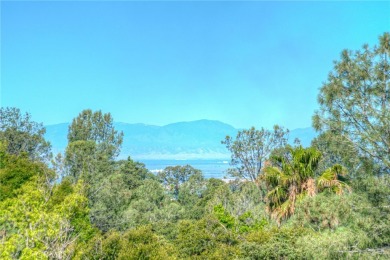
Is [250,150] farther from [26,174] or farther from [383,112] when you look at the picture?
[383,112]

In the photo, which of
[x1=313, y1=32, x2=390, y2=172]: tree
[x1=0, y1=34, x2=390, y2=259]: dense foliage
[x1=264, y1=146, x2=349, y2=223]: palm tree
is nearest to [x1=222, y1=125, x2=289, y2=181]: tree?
[x1=0, y1=34, x2=390, y2=259]: dense foliage

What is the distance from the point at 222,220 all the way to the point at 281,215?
4.42 meters

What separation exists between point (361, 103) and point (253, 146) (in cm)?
2061

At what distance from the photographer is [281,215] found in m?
14.5

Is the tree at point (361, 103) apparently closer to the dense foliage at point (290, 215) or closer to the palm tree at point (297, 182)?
the dense foliage at point (290, 215)

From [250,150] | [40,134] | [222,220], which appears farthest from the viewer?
[40,134]

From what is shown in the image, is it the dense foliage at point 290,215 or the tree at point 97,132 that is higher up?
the tree at point 97,132

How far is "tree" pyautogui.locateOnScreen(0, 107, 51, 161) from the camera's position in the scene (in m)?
38.8

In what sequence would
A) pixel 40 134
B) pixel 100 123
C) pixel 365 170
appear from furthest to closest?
pixel 100 123
pixel 40 134
pixel 365 170

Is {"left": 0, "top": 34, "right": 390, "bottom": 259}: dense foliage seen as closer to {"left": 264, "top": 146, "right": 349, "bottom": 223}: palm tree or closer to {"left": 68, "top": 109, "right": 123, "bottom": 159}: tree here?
{"left": 264, "top": 146, "right": 349, "bottom": 223}: palm tree

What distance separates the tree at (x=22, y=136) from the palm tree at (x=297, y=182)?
3258cm

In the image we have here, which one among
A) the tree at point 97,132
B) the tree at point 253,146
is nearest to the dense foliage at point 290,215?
the tree at point 253,146

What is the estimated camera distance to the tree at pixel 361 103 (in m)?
11.0

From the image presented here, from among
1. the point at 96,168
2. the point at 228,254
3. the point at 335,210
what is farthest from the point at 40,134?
the point at 335,210
